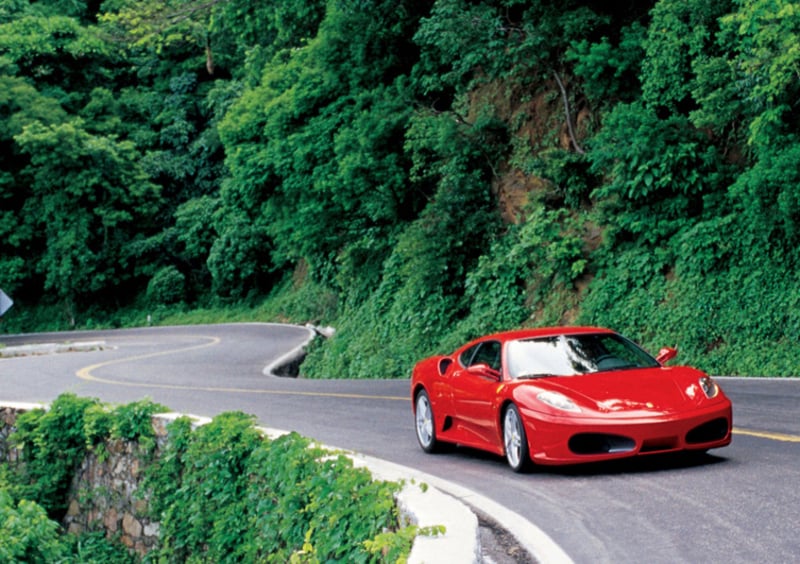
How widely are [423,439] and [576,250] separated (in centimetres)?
1169

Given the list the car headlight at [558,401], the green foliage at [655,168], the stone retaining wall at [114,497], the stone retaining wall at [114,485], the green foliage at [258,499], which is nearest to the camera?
the green foliage at [258,499]

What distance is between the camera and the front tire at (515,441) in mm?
9242

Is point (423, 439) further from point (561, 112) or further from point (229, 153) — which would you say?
point (229, 153)

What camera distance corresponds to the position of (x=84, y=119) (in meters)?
68.1

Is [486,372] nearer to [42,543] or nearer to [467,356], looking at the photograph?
[467,356]

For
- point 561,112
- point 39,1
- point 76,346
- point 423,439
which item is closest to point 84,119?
point 39,1

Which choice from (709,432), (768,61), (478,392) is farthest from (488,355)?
(768,61)

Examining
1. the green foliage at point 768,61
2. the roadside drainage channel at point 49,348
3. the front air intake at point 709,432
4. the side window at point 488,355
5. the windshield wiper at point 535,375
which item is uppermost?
the green foliage at point 768,61

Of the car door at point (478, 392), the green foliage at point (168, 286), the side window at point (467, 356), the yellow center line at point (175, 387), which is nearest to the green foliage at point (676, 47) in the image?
the yellow center line at point (175, 387)

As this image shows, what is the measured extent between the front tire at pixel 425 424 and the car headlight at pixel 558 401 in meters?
2.48

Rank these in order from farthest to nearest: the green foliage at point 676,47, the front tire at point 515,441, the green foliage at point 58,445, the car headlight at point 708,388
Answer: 1. the green foliage at point 676,47
2. the green foliage at point 58,445
3. the front tire at point 515,441
4. the car headlight at point 708,388

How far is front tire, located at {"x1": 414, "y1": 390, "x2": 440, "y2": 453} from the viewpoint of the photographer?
1145 cm

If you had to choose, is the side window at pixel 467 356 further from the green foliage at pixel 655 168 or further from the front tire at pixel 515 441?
the green foliage at pixel 655 168

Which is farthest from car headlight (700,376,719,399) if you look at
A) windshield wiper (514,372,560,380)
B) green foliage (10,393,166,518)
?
green foliage (10,393,166,518)
